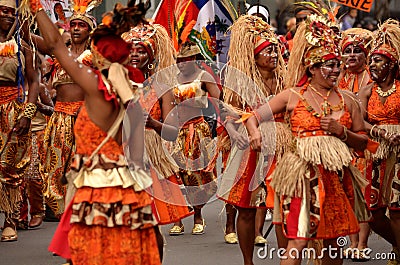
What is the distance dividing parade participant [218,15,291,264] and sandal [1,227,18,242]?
2.91m

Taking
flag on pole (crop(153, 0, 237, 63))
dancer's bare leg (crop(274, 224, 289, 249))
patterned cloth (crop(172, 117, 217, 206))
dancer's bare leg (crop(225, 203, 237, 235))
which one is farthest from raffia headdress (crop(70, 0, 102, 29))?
dancer's bare leg (crop(274, 224, 289, 249))

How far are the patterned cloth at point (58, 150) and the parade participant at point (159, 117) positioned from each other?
138cm

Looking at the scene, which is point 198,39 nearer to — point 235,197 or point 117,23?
point 235,197

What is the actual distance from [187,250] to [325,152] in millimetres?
3150

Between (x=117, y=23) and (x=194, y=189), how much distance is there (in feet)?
16.5

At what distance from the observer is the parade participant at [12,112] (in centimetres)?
987

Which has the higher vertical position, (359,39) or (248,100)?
(359,39)

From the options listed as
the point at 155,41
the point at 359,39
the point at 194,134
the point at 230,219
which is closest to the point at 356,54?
the point at 359,39

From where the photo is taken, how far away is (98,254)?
578cm

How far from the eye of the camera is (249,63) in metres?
8.51

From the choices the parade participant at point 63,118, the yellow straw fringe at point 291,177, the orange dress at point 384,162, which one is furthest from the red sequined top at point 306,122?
the parade participant at point 63,118

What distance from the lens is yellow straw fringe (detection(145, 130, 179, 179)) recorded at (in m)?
7.69

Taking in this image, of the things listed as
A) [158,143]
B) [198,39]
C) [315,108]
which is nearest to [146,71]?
[158,143]

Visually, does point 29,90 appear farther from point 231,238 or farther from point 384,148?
point 384,148
